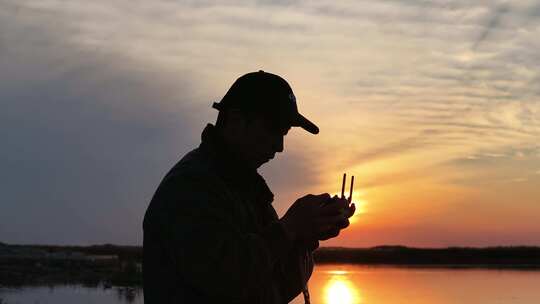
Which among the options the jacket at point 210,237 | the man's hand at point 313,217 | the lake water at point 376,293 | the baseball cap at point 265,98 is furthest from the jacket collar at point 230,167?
the lake water at point 376,293

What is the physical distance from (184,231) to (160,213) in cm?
14

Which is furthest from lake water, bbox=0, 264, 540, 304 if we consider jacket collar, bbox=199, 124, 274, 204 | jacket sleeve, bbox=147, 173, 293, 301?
jacket sleeve, bbox=147, 173, 293, 301

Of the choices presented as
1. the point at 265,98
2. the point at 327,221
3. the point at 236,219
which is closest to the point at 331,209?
the point at 327,221

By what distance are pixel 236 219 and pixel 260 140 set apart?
1.03 ft

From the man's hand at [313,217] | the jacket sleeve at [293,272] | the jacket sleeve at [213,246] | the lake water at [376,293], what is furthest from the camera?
the lake water at [376,293]

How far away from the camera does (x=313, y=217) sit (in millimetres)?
2668

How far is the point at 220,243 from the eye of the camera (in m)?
2.46

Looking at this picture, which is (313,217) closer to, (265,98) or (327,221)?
(327,221)

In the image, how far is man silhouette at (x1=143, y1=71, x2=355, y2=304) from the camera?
249cm

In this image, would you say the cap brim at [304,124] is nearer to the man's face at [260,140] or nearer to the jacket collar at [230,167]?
the man's face at [260,140]

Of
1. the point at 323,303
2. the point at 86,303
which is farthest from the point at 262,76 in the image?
the point at 323,303

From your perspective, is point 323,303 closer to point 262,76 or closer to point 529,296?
point 529,296

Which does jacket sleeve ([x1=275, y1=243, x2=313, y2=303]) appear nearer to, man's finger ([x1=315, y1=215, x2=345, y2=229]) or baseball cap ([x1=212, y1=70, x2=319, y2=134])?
man's finger ([x1=315, y1=215, x2=345, y2=229])

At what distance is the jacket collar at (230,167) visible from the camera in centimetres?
278
